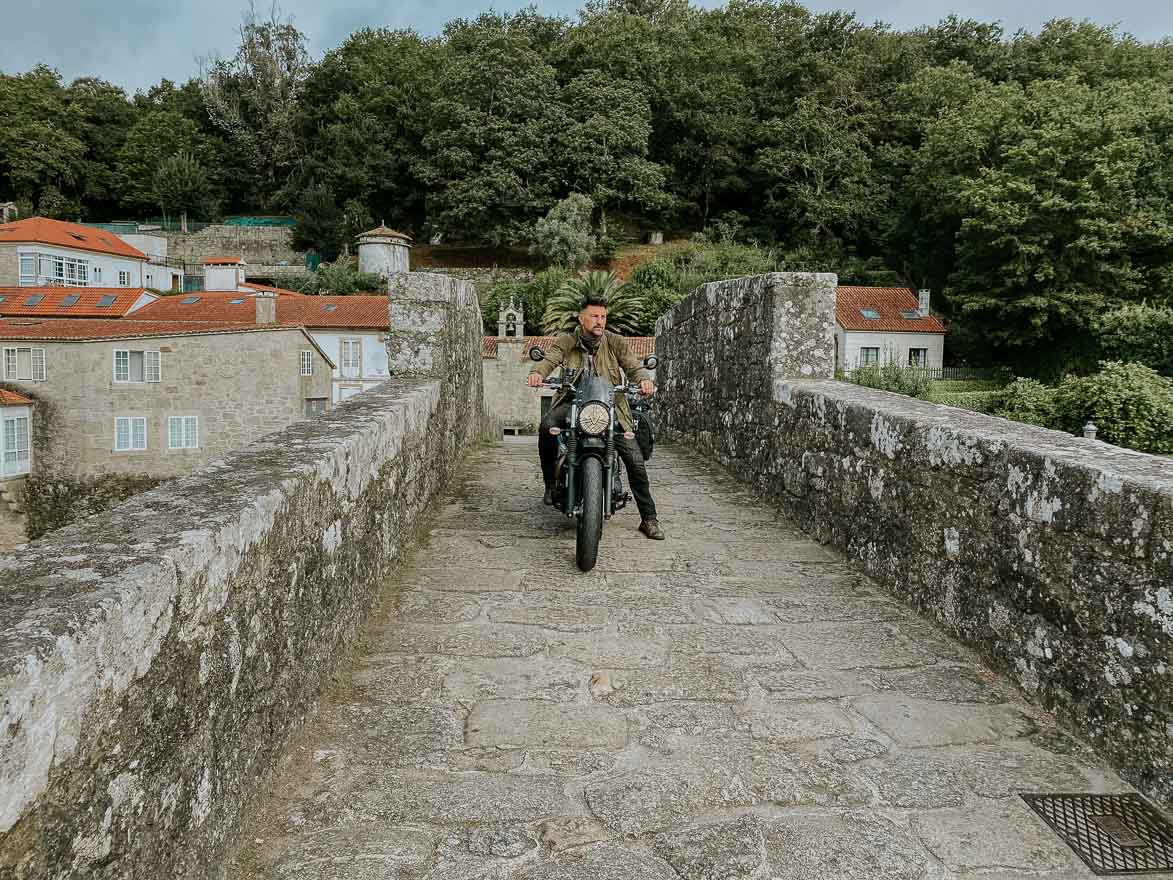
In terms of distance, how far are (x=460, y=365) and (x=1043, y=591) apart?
534 cm

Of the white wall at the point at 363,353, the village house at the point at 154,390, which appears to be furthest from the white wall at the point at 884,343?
the village house at the point at 154,390

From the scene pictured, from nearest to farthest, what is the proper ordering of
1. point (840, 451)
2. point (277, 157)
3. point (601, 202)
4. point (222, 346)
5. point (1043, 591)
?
point (1043, 591)
point (840, 451)
point (222, 346)
point (601, 202)
point (277, 157)

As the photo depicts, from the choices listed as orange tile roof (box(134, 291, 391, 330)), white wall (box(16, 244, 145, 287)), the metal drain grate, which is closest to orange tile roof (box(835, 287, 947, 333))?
orange tile roof (box(134, 291, 391, 330))

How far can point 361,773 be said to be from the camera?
8.00ft

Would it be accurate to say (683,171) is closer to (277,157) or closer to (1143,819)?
(277,157)

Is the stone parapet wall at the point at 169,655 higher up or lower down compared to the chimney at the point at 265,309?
lower down

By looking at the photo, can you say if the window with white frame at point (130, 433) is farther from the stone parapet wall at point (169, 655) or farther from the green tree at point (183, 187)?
the green tree at point (183, 187)

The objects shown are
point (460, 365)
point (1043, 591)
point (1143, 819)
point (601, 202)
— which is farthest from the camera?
point (601, 202)

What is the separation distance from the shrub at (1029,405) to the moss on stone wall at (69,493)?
29.5 metres

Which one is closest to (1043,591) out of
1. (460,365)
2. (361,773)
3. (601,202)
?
→ (361,773)

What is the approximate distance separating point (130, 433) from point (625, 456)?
28207 millimetres

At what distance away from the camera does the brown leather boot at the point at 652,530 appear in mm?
5184

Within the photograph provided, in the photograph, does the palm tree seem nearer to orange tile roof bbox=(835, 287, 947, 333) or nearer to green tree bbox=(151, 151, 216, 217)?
orange tile roof bbox=(835, 287, 947, 333)

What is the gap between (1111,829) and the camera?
2.23 m
